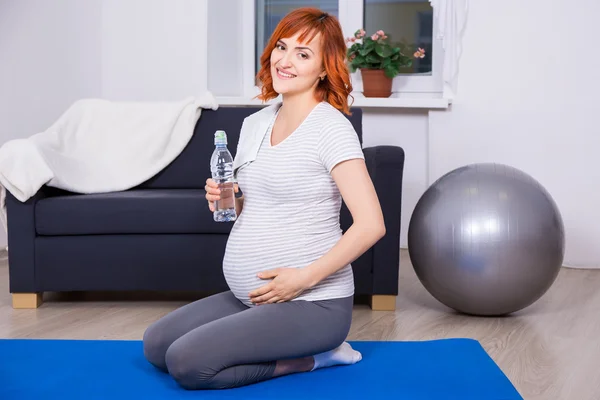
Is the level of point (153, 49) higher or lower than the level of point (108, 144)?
higher

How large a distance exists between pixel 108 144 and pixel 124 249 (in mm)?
626

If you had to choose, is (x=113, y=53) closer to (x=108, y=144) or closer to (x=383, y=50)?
(x=108, y=144)

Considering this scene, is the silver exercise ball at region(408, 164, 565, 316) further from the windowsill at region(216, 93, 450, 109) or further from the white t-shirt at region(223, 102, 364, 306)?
the windowsill at region(216, 93, 450, 109)

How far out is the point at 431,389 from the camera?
1.90 m

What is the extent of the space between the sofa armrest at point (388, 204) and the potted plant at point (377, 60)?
1.46 m

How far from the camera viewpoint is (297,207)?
1959mm

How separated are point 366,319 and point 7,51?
2259 mm

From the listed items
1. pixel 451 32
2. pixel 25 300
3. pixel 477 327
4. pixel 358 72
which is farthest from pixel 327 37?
pixel 358 72

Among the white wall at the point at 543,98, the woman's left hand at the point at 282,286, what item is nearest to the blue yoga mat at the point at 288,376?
the woman's left hand at the point at 282,286

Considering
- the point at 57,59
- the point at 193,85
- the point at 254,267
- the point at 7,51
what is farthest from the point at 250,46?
the point at 254,267

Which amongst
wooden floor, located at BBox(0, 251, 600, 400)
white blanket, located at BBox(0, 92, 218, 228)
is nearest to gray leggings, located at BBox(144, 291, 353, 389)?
wooden floor, located at BBox(0, 251, 600, 400)

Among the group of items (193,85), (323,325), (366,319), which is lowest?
(366,319)

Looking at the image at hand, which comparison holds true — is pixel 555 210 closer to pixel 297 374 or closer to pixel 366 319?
pixel 366 319

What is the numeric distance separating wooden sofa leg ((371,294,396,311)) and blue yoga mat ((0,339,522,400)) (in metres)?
0.88
